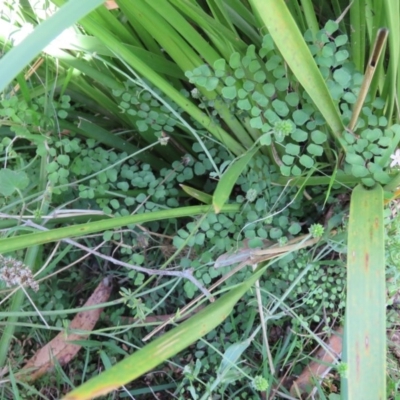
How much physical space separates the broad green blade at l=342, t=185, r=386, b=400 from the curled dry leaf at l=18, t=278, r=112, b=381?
0.59 m

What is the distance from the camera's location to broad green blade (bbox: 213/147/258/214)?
0.66 m

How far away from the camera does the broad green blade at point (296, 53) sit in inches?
20.9

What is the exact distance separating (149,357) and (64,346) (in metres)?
0.65

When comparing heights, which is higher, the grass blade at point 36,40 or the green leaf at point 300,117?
the grass blade at point 36,40

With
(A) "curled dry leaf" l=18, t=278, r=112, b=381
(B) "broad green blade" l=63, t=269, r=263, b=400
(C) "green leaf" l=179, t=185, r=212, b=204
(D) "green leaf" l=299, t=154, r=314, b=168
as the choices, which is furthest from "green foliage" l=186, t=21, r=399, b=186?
(A) "curled dry leaf" l=18, t=278, r=112, b=381

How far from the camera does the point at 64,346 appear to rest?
1.03m

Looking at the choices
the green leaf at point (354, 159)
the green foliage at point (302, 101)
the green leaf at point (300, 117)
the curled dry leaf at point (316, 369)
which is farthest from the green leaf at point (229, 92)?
the curled dry leaf at point (316, 369)

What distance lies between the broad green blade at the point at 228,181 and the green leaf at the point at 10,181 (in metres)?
0.35

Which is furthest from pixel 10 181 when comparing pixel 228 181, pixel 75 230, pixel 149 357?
pixel 149 357

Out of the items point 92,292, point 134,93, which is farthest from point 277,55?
point 92,292

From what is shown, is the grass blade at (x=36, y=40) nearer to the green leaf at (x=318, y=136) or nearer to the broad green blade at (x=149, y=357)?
the broad green blade at (x=149, y=357)

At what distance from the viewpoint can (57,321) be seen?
1.03 m

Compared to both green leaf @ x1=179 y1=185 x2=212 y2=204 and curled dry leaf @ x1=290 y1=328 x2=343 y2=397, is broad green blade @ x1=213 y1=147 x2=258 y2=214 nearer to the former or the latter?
green leaf @ x1=179 y1=185 x2=212 y2=204

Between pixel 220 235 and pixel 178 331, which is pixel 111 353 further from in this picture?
pixel 178 331
